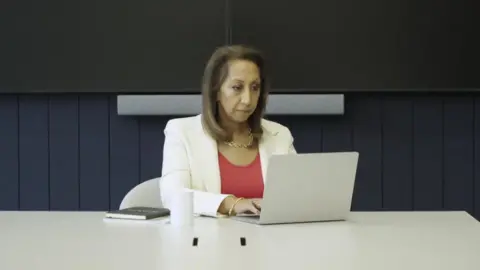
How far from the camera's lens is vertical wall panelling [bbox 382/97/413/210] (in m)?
3.75

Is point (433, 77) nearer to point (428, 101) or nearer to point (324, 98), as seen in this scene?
point (428, 101)

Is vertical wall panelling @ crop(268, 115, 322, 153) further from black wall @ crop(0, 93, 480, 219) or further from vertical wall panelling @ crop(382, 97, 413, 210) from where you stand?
vertical wall panelling @ crop(382, 97, 413, 210)

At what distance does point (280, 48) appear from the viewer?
3.64 meters

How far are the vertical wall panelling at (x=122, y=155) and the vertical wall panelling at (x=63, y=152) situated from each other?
184mm

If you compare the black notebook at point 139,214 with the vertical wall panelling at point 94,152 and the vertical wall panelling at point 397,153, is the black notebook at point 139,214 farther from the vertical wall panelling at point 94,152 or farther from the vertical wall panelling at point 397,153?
the vertical wall panelling at point 397,153

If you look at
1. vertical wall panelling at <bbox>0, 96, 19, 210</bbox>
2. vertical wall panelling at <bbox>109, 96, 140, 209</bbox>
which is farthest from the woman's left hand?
vertical wall panelling at <bbox>0, 96, 19, 210</bbox>

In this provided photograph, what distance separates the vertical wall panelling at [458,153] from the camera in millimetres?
3752

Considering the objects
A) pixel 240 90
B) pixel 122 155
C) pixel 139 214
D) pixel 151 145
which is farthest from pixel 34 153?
pixel 139 214

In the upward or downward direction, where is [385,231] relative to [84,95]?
downward

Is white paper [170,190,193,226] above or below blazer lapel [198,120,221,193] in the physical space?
below

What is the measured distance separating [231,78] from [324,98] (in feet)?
2.83

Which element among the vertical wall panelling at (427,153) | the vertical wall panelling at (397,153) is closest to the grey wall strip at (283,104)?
the vertical wall panelling at (397,153)

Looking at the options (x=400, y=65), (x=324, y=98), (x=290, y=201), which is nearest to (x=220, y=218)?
(x=290, y=201)

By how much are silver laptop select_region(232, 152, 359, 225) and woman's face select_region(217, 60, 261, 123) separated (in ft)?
1.89
